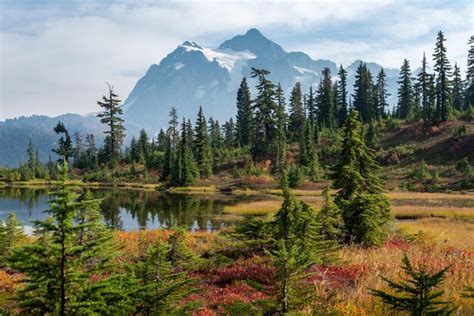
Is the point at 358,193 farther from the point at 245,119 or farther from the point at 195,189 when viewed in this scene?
the point at 245,119

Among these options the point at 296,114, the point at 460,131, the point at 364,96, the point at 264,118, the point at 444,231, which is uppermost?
the point at 364,96

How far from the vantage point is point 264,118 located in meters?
81.9

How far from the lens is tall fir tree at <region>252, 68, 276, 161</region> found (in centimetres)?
8081

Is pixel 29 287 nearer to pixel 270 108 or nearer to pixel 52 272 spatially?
pixel 52 272

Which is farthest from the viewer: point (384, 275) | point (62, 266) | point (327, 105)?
point (327, 105)

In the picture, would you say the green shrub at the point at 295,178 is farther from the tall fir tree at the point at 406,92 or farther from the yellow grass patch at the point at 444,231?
the tall fir tree at the point at 406,92

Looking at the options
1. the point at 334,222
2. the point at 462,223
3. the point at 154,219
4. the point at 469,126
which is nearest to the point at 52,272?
the point at 334,222

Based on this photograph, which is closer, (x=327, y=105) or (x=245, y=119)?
(x=327, y=105)

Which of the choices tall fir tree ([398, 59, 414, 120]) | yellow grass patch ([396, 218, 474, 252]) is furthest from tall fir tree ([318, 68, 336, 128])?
yellow grass patch ([396, 218, 474, 252])

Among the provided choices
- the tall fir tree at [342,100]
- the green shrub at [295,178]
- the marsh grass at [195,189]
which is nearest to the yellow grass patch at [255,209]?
the green shrub at [295,178]

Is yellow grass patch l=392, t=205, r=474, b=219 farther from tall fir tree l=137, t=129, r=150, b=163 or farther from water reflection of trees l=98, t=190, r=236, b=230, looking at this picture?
tall fir tree l=137, t=129, r=150, b=163

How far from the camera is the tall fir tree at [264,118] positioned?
3182 inches

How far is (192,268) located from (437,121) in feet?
235

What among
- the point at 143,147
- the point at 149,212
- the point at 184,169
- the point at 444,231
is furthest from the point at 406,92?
the point at 444,231
